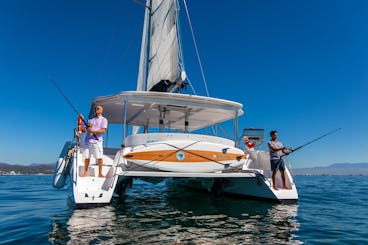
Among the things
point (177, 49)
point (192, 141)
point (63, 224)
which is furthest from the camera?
point (177, 49)

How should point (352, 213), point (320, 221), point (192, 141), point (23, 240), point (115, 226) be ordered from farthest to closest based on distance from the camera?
1. point (192, 141)
2. point (352, 213)
3. point (320, 221)
4. point (115, 226)
5. point (23, 240)

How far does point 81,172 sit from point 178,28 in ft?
26.1

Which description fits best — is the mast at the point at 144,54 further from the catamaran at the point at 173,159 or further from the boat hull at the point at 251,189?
the boat hull at the point at 251,189

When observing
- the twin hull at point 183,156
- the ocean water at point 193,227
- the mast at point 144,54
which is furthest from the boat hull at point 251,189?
the mast at point 144,54

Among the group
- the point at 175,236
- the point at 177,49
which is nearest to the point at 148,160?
the point at 175,236

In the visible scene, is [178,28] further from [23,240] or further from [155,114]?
[23,240]

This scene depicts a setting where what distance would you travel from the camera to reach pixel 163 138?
23.2 ft

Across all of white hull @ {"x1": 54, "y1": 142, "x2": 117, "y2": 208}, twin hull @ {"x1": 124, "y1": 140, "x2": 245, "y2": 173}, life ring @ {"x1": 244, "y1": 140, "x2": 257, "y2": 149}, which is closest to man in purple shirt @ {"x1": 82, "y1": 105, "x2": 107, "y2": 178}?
white hull @ {"x1": 54, "y1": 142, "x2": 117, "y2": 208}

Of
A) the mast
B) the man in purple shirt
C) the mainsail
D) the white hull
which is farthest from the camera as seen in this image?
the mast

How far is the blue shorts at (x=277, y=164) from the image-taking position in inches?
292

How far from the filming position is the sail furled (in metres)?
11.2

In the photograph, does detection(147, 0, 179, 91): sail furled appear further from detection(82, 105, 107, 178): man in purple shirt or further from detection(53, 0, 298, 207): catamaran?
detection(82, 105, 107, 178): man in purple shirt

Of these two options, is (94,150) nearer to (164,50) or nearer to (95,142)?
(95,142)

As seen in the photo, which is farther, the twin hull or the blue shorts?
the blue shorts
